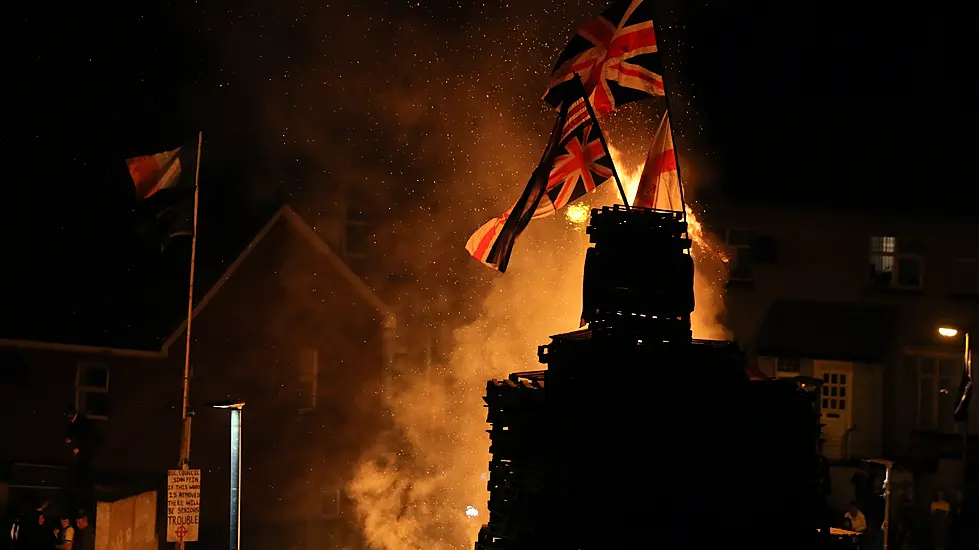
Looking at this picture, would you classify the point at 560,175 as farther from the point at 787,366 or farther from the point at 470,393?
the point at 787,366

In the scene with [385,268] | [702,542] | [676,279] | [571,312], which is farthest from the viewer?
[385,268]

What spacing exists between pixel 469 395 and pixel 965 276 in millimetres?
12715

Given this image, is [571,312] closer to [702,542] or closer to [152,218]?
[152,218]

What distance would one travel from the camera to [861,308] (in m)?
26.6

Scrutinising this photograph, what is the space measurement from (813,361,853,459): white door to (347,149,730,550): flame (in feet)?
11.9

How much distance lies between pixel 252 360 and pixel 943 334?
1599 centimetres

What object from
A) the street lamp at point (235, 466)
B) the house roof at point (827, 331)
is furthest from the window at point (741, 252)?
the street lamp at point (235, 466)

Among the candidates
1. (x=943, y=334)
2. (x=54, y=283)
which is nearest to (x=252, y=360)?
(x=54, y=283)

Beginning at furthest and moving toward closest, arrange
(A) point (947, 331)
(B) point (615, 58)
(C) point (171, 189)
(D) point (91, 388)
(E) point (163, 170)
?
(D) point (91, 388) → (A) point (947, 331) → (C) point (171, 189) → (E) point (163, 170) → (B) point (615, 58)

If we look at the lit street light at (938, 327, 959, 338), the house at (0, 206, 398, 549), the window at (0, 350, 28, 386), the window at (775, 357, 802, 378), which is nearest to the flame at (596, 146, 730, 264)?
the window at (775, 357, 802, 378)

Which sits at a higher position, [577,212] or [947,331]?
[577,212]

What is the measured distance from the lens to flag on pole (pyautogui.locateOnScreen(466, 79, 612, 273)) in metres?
11.0

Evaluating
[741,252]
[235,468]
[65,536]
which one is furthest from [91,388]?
[741,252]

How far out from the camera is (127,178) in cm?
2938
